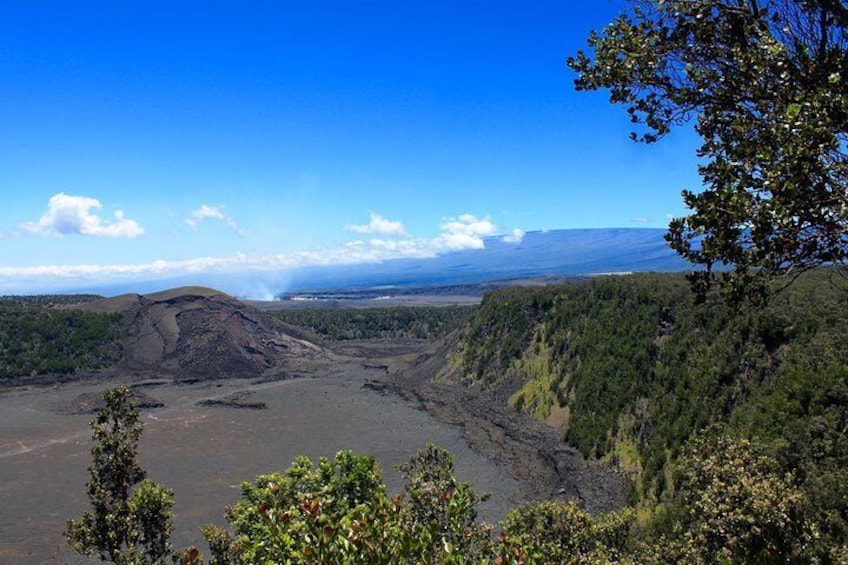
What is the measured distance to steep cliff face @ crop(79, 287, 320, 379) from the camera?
77162 mm

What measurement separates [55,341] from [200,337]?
18.9m

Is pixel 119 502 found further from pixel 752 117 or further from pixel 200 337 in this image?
pixel 200 337

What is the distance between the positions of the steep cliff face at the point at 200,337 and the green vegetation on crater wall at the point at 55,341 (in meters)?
2.67

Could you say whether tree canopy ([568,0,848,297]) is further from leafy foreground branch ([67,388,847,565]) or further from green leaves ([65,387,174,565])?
green leaves ([65,387,174,565])

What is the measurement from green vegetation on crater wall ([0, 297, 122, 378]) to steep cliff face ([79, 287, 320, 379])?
267cm

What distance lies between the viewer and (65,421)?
5138cm

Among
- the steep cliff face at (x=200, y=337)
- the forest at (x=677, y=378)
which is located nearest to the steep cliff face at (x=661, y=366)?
the forest at (x=677, y=378)

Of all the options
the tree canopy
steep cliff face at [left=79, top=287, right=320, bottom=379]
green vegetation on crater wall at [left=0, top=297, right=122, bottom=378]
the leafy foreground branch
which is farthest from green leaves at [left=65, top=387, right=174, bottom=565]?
green vegetation on crater wall at [left=0, top=297, right=122, bottom=378]

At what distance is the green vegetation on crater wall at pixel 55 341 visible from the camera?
236ft

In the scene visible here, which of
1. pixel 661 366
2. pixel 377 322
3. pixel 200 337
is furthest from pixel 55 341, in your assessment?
pixel 661 366

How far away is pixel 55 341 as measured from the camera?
256ft

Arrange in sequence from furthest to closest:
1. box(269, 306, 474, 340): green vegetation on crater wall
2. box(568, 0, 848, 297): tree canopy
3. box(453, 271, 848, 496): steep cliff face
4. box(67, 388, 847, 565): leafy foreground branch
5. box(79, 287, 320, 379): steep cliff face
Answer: box(269, 306, 474, 340): green vegetation on crater wall
box(79, 287, 320, 379): steep cliff face
box(453, 271, 848, 496): steep cliff face
box(67, 388, 847, 565): leafy foreground branch
box(568, 0, 848, 297): tree canopy

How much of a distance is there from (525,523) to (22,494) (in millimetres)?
31969

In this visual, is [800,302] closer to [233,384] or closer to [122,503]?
[122,503]
